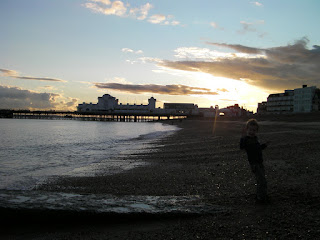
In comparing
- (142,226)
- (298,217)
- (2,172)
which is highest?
(298,217)

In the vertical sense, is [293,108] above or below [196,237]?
above

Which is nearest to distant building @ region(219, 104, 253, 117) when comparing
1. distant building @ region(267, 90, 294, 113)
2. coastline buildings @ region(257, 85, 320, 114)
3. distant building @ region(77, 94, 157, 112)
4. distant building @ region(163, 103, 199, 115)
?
distant building @ region(163, 103, 199, 115)

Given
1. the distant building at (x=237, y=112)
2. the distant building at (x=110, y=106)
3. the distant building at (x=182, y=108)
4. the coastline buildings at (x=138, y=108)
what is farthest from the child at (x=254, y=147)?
the distant building at (x=110, y=106)

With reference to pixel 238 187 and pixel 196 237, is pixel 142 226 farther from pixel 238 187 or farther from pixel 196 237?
pixel 238 187

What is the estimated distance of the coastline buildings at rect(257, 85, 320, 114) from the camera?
72188 mm

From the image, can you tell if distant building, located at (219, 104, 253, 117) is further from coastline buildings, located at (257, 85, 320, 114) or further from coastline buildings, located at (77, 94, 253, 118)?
coastline buildings, located at (257, 85, 320, 114)

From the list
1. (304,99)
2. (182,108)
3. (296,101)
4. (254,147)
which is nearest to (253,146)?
(254,147)

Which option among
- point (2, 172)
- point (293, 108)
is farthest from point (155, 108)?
point (2, 172)

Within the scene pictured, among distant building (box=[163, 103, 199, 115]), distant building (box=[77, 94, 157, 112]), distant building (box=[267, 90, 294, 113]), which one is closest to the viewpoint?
distant building (box=[267, 90, 294, 113])

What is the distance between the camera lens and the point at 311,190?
5.11 m

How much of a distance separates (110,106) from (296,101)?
431ft

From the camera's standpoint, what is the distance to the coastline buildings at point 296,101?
7219cm

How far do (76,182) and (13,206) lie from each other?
3.80 meters

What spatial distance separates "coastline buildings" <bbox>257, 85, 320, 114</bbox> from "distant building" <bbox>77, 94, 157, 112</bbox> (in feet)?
349
